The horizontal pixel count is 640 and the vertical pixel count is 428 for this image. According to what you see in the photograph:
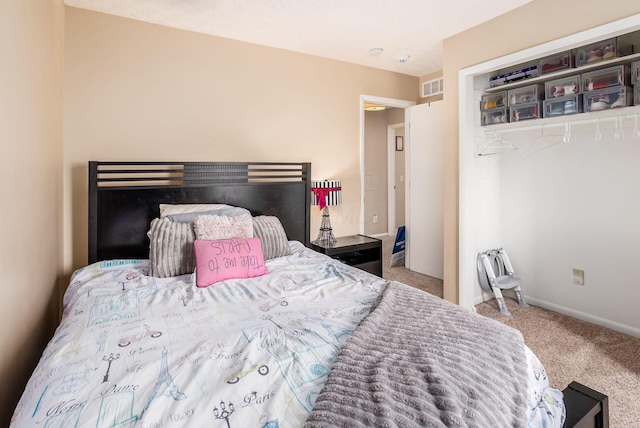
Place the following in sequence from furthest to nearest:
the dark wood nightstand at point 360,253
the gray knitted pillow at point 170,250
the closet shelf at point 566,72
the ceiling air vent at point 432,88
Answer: the ceiling air vent at point 432,88 → the dark wood nightstand at point 360,253 → the closet shelf at point 566,72 → the gray knitted pillow at point 170,250

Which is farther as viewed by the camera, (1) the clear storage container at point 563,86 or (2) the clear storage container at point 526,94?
(2) the clear storage container at point 526,94

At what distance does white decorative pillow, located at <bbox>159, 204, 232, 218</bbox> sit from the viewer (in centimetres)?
252

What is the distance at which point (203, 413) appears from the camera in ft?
2.91

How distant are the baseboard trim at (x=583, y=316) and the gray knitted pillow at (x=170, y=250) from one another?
2.57 m

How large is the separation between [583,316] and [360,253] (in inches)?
74.6

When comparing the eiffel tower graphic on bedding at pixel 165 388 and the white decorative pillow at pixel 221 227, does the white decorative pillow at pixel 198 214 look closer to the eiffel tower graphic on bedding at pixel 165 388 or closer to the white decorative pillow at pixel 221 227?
the white decorative pillow at pixel 221 227

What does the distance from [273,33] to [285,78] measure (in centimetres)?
45

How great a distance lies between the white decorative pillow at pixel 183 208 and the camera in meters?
2.52

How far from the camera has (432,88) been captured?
4066 millimetres

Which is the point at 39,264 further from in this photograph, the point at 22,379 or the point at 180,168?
the point at 180,168

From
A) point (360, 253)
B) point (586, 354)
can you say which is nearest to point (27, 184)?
point (360, 253)

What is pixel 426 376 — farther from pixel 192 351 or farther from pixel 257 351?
pixel 192 351

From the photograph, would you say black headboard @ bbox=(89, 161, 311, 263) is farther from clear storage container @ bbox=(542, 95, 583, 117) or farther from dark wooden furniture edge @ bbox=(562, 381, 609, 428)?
dark wooden furniture edge @ bbox=(562, 381, 609, 428)

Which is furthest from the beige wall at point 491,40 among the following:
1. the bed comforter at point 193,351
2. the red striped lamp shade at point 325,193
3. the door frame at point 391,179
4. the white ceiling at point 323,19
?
the door frame at point 391,179
